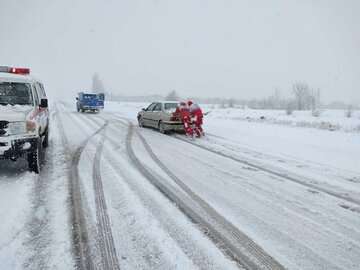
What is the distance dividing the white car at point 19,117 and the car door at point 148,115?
820 cm

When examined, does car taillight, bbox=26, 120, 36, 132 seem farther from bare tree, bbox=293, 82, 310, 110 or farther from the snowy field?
bare tree, bbox=293, 82, 310, 110

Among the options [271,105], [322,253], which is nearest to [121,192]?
[322,253]

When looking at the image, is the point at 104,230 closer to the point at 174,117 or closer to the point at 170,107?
the point at 174,117

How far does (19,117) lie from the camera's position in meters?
6.05

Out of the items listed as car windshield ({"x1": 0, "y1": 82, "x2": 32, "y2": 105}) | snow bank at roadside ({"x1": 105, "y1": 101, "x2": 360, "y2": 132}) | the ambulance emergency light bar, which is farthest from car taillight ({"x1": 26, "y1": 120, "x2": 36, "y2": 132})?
snow bank at roadside ({"x1": 105, "y1": 101, "x2": 360, "y2": 132})

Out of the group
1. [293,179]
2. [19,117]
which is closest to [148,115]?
[19,117]

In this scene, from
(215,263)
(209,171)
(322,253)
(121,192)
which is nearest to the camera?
(215,263)

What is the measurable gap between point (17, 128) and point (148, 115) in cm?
1003

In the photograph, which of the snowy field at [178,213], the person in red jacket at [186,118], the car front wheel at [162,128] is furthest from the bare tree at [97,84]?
the snowy field at [178,213]

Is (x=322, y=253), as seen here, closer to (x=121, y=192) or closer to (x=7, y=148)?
(x=121, y=192)

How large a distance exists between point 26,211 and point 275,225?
3791 mm

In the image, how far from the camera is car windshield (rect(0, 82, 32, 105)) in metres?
7.14

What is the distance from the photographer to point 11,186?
17.9 ft

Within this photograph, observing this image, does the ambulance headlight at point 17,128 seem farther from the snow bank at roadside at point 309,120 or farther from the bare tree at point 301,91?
the bare tree at point 301,91
